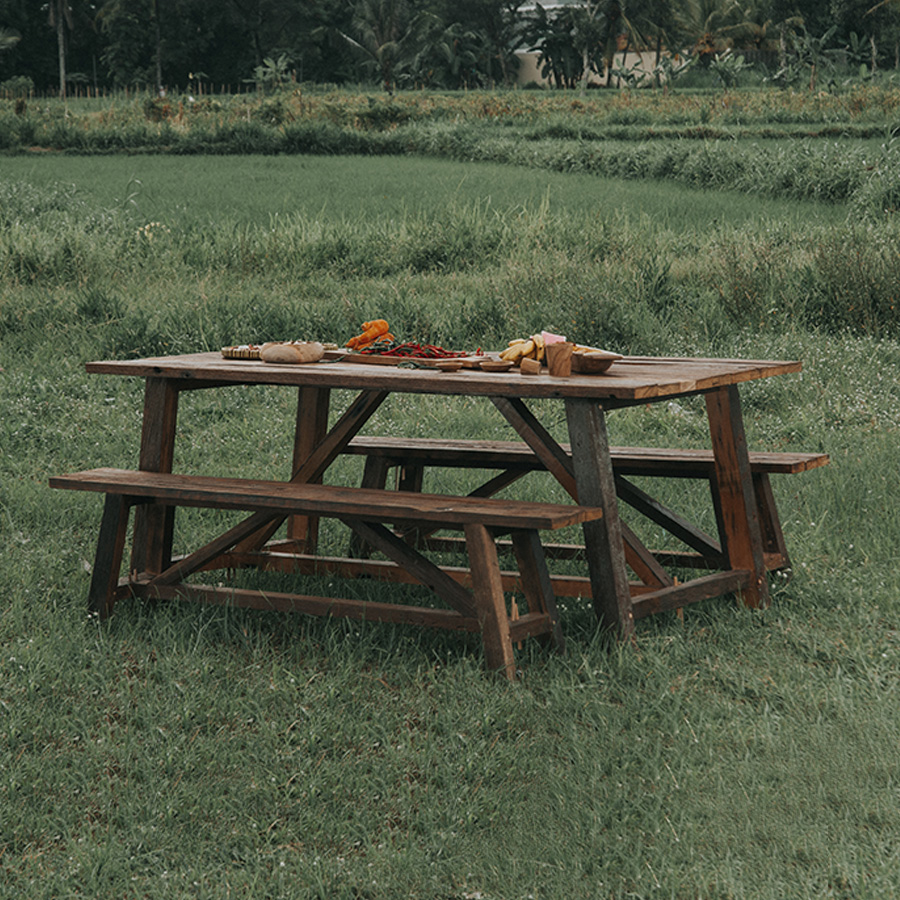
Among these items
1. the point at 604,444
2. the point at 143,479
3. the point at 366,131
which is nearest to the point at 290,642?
Answer: the point at 143,479

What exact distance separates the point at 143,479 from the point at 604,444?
179cm

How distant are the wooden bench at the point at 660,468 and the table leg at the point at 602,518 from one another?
73 centimetres

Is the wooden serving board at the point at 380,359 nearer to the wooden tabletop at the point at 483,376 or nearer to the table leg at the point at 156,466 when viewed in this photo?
the wooden tabletop at the point at 483,376

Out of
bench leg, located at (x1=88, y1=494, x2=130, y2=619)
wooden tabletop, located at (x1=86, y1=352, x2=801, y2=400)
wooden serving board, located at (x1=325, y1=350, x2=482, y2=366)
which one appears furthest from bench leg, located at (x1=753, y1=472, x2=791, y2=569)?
bench leg, located at (x1=88, y1=494, x2=130, y2=619)

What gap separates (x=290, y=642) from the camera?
405cm

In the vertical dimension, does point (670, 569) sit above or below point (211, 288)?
below

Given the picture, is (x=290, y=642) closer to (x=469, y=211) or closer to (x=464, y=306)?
(x=464, y=306)

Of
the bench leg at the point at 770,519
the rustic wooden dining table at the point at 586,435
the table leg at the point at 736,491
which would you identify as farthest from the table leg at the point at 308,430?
the bench leg at the point at 770,519

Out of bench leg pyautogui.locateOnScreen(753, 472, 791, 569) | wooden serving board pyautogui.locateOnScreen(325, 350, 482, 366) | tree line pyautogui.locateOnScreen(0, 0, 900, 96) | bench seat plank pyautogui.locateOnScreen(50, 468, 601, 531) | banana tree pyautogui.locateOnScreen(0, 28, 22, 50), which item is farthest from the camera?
tree line pyautogui.locateOnScreen(0, 0, 900, 96)

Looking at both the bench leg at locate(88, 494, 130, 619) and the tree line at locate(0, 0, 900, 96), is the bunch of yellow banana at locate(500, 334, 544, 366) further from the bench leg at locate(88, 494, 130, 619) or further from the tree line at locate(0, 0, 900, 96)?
the tree line at locate(0, 0, 900, 96)

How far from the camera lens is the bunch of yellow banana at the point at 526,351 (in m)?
4.41

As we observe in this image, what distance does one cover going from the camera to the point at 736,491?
4418 millimetres

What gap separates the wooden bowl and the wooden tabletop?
38 mm

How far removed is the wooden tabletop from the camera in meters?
3.77
